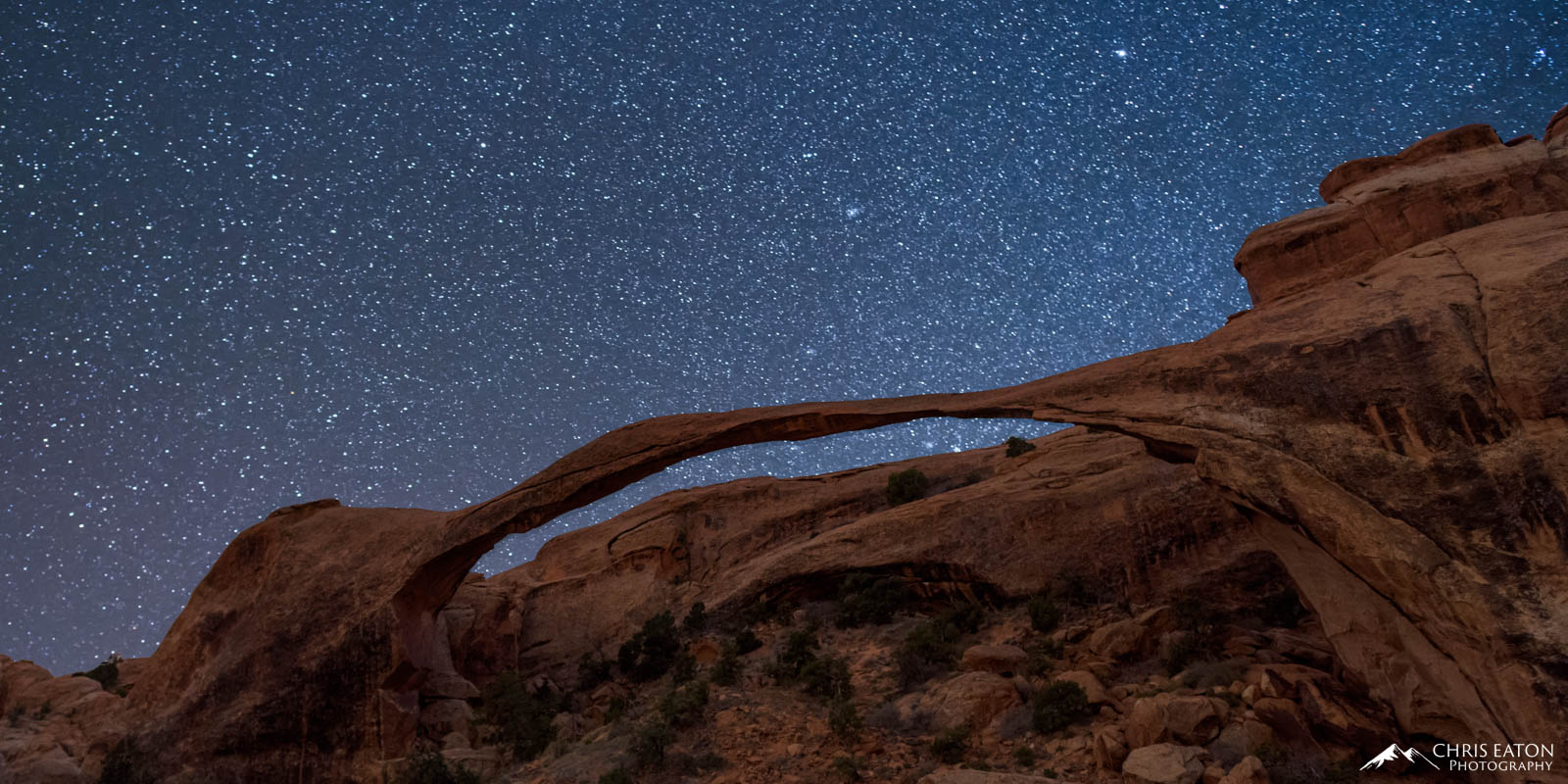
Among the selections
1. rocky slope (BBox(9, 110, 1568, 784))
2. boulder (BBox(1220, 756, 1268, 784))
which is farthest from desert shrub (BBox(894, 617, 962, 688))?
boulder (BBox(1220, 756, 1268, 784))

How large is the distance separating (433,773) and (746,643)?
669cm

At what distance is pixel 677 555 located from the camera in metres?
23.6

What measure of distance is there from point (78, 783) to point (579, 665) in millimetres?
8354

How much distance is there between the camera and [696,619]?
743 inches

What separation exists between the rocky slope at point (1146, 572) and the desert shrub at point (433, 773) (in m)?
0.98

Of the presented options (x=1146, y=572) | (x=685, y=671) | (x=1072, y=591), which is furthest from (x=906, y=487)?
(x=685, y=671)

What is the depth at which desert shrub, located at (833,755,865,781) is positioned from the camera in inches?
356

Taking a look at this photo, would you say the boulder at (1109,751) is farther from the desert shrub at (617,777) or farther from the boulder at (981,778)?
the desert shrub at (617,777)

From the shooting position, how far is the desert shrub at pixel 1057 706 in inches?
379

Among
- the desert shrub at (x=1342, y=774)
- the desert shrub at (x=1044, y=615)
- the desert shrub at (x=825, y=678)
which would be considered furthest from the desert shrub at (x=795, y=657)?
the desert shrub at (x=1342, y=774)

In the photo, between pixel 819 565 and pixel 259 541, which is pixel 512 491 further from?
pixel 819 565

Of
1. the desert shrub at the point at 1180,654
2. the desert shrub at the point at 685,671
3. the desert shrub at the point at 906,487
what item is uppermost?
the desert shrub at the point at 906,487

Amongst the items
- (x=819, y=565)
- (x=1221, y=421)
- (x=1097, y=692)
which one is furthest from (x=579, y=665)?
(x=1221, y=421)

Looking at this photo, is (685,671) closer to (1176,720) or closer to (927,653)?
(927,653)
